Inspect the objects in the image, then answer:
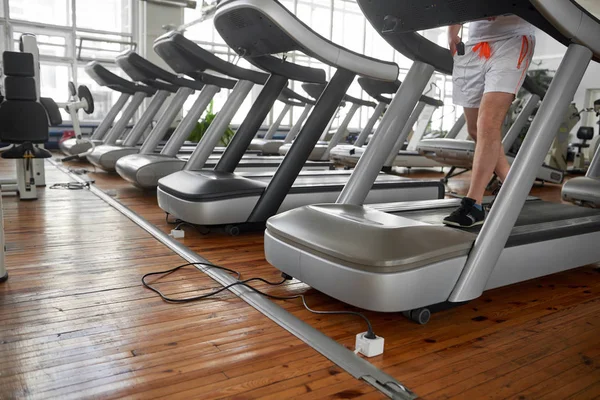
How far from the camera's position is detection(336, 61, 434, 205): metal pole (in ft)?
7.22

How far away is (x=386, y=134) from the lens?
2201mm

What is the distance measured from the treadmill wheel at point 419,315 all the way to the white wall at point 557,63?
41.0 feet

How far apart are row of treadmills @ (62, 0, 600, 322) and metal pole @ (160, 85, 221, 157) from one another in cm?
50

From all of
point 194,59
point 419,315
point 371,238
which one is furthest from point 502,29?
point 194,59

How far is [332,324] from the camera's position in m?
1.64

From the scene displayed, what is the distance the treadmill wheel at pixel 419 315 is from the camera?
163cm

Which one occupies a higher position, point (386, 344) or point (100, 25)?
point (100, 25)

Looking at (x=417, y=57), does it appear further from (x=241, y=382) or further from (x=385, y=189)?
(x=241, y=382)

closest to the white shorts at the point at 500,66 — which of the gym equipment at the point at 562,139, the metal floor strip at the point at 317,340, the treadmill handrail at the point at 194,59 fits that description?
the metal floor strip at the point at 317,340

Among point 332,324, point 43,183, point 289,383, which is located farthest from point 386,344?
point 43,183

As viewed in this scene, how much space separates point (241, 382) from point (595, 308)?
1440 mm

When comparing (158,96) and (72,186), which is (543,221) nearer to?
(72,186)

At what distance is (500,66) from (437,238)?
0.81 meters

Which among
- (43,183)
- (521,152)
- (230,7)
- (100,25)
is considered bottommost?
(43,183)
